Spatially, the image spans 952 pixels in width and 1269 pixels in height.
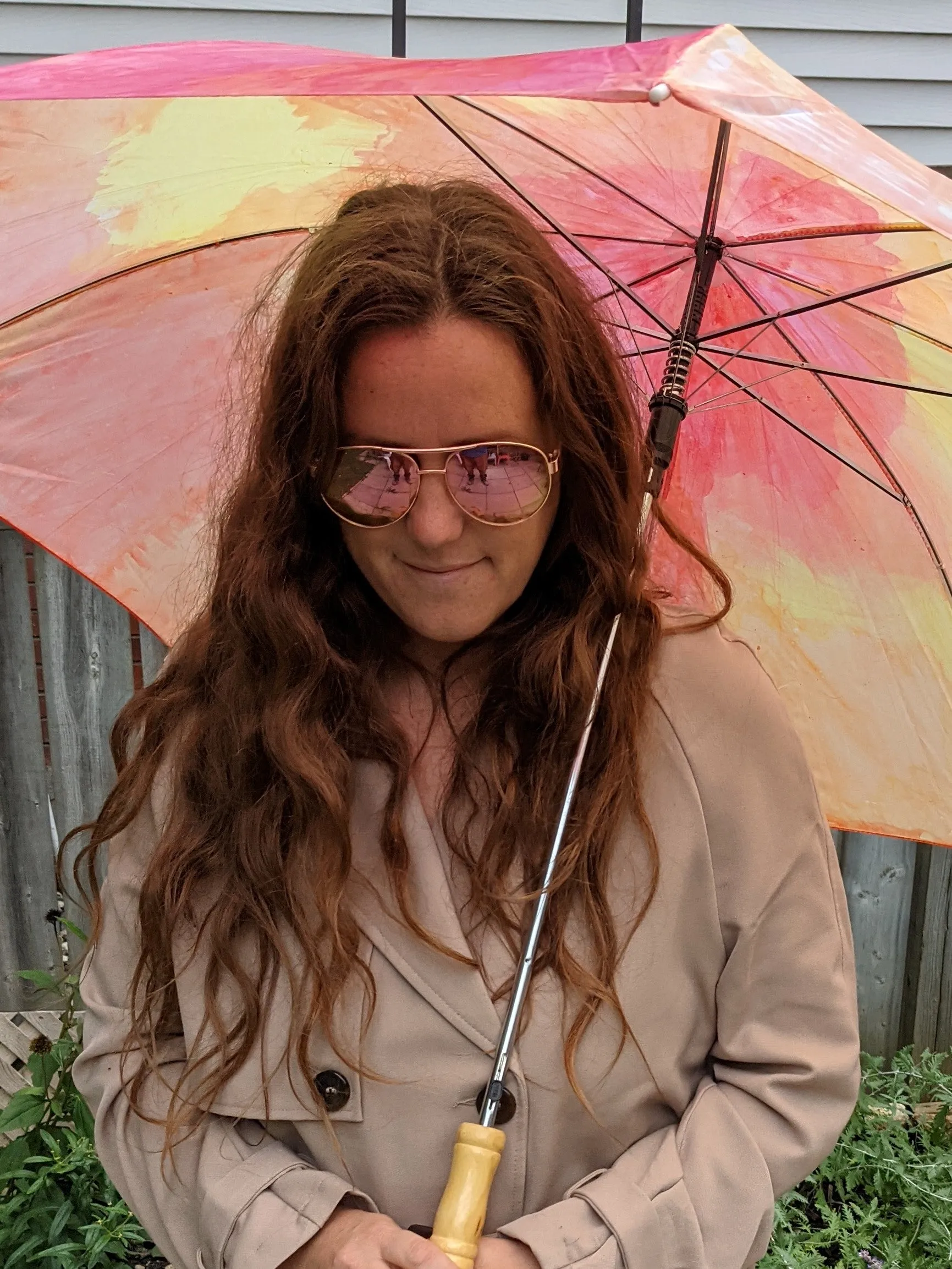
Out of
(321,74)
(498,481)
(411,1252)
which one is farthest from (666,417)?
(411,1252)

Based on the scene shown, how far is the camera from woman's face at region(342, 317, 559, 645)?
1.19 metres

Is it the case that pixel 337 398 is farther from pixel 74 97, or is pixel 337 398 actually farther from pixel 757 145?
pixel 757 145

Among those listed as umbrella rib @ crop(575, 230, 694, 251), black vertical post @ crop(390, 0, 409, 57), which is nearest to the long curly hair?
umbrella rib @ crop(575, 230, 694, 251)

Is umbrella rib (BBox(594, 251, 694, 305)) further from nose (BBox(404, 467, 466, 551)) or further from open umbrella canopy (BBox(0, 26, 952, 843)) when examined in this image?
nose (BBox(404, 467, 466, 551))

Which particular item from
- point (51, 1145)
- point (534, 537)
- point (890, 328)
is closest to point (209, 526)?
point (534, 537)

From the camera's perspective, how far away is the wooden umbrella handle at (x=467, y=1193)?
124 centimetres

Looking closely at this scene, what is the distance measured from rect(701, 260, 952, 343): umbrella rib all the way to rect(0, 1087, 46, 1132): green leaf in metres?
2.30

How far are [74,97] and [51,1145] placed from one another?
8.22ft

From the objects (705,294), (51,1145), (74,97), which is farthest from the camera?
(51,1145)

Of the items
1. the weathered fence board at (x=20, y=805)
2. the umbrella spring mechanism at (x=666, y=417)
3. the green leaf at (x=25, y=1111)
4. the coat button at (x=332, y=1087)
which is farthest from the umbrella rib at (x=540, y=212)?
the weathered fence board at (x=20, y=805)

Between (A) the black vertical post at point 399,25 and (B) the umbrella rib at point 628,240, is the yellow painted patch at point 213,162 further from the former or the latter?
(A) the black vertical post at point 399,25

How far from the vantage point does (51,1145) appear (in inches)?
103

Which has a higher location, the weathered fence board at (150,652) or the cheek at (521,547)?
the cheek at (521,547)

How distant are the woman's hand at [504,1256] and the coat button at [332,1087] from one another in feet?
0.77
